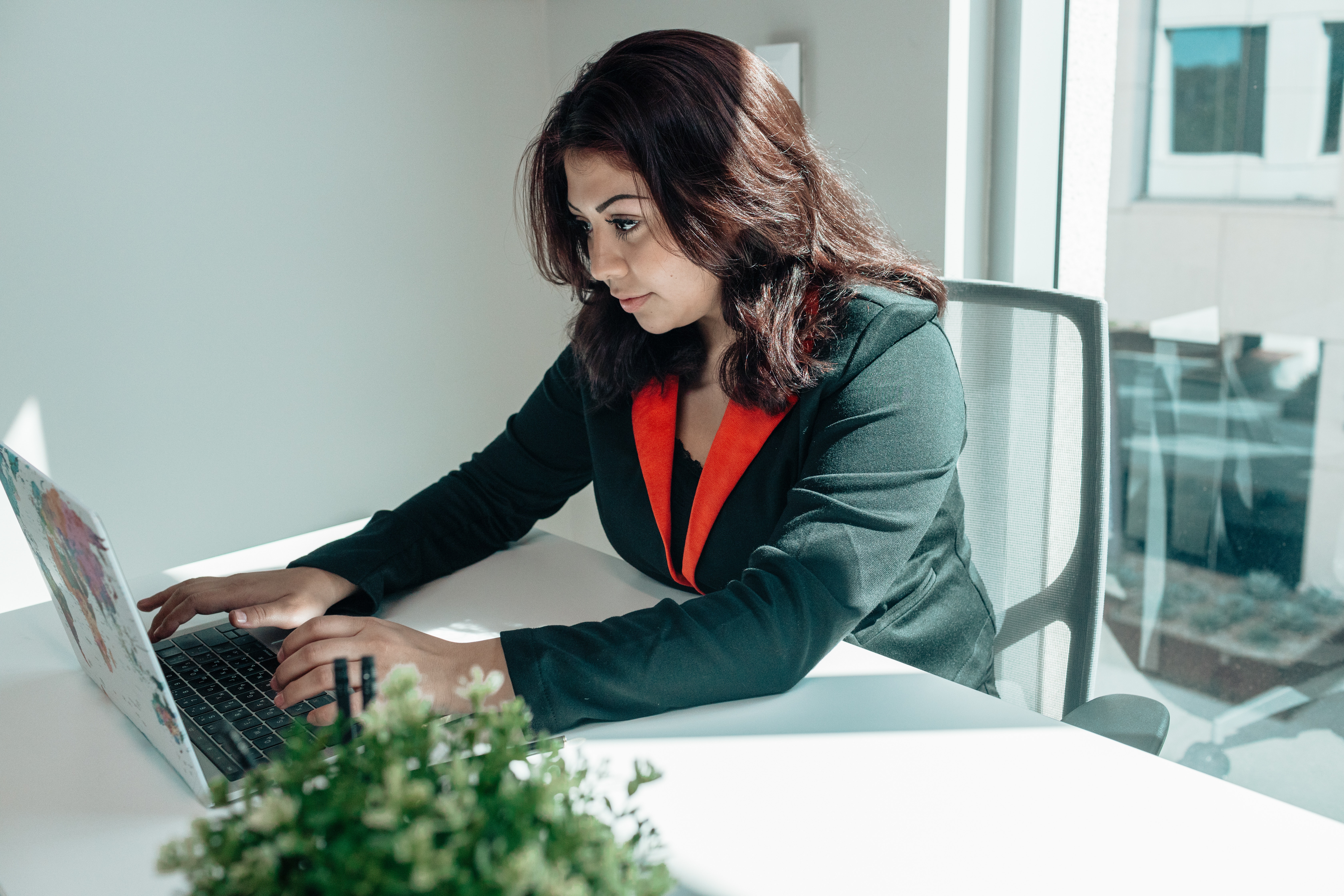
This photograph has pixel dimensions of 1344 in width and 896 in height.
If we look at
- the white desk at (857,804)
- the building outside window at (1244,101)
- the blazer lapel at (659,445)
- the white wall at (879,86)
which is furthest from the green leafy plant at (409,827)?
the building outside window at (1244,101)

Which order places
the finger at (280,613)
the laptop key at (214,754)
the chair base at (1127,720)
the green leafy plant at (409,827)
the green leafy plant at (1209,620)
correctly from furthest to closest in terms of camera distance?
the green leafy plant at (1209,620) → the finger at (280,613) → the chair base at (1127,720) → the laptop key at (214,754) → the green leafy plant at (409,827)

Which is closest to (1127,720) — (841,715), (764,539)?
(841,715)

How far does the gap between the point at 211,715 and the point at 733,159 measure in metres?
0.78

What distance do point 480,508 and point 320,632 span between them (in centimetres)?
43

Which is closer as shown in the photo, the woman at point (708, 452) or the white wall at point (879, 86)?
the woman at point (708, 452)

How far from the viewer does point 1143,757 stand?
84cm

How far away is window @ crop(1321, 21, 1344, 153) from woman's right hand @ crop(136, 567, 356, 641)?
1.53 metres

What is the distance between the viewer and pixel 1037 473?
4.17 ft

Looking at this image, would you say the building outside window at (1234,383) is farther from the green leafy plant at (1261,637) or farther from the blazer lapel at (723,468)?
the blazer lapel at (723,468)

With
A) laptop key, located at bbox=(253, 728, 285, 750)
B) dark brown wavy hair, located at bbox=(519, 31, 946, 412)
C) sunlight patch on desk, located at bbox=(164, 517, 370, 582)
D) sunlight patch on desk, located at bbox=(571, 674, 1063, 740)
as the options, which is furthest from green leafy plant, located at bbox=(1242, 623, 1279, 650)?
laptop key, located at bbox=(253, 728, 285, 750)

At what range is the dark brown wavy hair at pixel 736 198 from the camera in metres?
1.16

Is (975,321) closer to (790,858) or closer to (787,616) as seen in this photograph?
(787,616)

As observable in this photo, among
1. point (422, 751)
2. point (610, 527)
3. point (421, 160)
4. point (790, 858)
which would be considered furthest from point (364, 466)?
point (422, 751)

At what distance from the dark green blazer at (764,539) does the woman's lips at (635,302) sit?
0.16m
